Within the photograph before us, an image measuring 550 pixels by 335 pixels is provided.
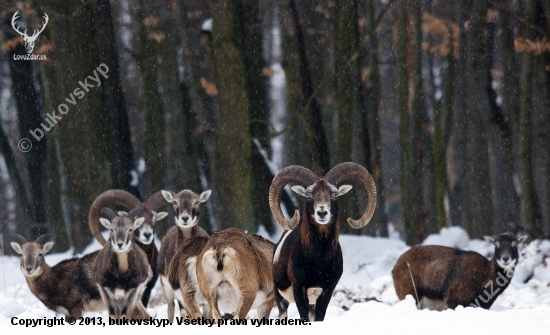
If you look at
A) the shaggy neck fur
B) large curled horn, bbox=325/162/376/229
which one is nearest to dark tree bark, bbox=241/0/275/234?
the shaggy neck fur

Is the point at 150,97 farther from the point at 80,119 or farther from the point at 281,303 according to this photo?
the point at 281,303

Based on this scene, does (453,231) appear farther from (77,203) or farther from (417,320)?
(417,320)

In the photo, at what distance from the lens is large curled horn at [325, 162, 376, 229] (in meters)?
10.3

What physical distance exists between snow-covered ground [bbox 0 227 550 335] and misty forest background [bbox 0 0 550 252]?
1.05m

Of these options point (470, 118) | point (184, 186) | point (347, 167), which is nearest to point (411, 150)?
point (470, 118)

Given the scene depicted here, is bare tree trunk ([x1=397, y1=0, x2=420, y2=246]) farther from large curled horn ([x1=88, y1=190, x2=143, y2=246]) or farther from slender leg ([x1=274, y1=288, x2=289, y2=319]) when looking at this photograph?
slender leg ([x1=274, y1=288, x2=289, y2=319])

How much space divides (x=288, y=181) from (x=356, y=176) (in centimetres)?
83

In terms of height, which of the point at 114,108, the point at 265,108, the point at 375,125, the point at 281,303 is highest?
the point at 114,108

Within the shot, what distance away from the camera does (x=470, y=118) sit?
21.2 meters

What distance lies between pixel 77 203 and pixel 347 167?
8930mm

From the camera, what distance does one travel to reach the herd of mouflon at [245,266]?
32.0ft

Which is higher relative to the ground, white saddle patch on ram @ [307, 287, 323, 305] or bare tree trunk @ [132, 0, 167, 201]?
bare tree trunk @ [132, 0, 167, 201]

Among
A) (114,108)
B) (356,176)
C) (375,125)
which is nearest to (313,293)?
(356,176)

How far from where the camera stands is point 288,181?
1056 cm
